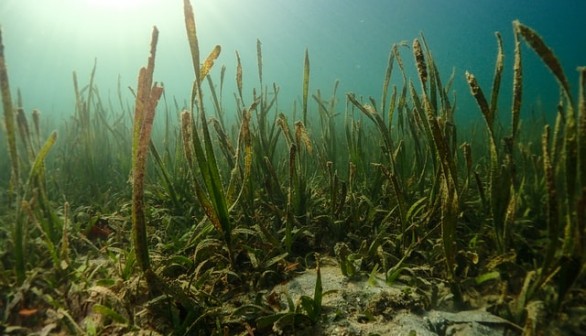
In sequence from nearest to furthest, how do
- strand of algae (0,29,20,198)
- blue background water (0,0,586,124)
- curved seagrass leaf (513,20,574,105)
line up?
curved seagrass leaf (513,20,574,105), strand of algae (0,29,20,198), blue background water (0,0,586,124)

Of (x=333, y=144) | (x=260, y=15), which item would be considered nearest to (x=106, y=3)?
(x=260, y=15)

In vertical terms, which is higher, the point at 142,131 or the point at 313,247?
the point at 142,131

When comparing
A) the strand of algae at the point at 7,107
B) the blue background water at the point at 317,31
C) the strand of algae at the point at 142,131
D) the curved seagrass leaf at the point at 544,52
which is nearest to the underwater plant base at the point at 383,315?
the strand of algae at the point at 142,131

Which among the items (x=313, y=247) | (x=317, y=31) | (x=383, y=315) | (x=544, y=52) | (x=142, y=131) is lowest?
(x=383, y=315)

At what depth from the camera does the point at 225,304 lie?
3.82ft

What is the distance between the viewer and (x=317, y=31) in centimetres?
6450

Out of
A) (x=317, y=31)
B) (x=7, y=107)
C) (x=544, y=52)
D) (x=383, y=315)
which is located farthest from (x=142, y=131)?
(x=317, y=31)

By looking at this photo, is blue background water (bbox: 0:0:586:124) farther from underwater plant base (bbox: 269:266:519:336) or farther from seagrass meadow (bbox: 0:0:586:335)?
underwater plant base (bbox: 269:266:519:336)

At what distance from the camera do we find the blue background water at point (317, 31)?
156 ft

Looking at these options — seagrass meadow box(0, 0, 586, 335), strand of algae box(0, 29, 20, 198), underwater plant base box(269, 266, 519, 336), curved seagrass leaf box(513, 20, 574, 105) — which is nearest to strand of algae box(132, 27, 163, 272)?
seagrass meadow box(0, 0, 586, 335)

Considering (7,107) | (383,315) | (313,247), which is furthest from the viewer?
(313,247)

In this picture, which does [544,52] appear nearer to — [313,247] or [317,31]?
[313,247]

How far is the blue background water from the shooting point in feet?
156

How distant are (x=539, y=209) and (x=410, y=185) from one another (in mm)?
644
